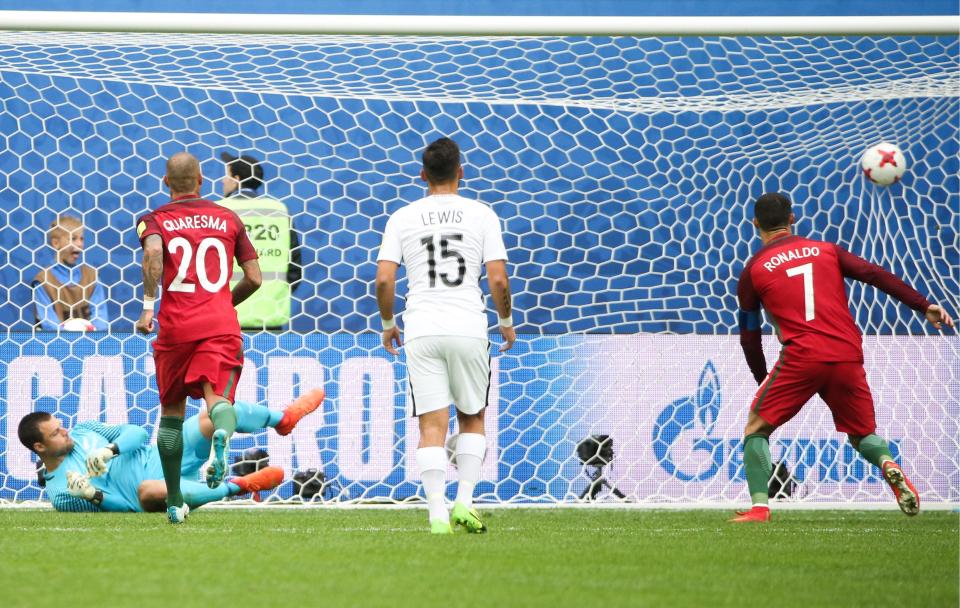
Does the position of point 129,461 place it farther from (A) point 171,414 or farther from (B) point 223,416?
(B) point 223,416

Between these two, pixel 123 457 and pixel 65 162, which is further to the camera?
pixel 65 162

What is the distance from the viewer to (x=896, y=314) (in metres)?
8.88

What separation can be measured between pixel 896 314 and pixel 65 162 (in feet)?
20.2

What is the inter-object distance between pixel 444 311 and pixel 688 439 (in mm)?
3144

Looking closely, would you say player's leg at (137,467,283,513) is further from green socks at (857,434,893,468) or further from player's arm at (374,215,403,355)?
green socks at (857,434,893,468)

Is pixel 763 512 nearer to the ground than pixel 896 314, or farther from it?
nearer to the ground

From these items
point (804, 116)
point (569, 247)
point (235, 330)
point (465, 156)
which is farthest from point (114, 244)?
point (804, 116)

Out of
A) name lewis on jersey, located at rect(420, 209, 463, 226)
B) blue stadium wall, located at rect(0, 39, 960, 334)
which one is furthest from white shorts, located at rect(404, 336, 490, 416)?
blue stadium wall, located at rect(0, 39, 960, 334)

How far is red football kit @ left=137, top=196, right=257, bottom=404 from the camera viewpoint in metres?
5.43

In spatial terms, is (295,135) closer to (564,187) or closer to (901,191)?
(564,187)

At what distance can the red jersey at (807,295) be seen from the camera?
589 cm

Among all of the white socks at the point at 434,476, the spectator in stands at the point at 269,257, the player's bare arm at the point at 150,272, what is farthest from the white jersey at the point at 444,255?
the spectator in stands at the point at 269,257

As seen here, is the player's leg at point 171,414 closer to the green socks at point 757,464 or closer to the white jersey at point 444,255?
the white jersey at point 444,255

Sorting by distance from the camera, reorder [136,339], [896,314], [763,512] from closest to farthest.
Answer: [763,512] → [136,339] → [896,314]
